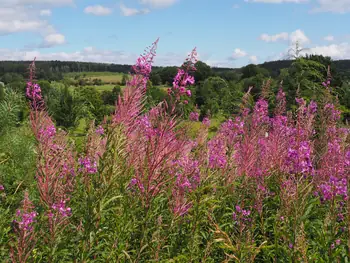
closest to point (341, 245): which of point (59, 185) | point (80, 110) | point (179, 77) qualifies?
point (179, 77)

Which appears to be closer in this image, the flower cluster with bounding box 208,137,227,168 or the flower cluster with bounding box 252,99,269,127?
the flower cluster with bounding box 208,137,227,168

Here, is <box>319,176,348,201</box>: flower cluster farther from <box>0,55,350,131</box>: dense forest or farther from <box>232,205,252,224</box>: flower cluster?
<box>0,55,350,131</box>: dense forest

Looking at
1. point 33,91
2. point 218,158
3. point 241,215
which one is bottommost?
point 241,215

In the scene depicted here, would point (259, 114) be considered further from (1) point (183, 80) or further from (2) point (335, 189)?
(1) point (183, 80)

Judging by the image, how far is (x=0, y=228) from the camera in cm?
430

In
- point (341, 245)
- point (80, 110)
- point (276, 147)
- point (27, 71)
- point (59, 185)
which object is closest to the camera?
point (59, 185)

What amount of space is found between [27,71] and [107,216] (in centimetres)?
182

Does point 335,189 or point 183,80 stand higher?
point 183,80

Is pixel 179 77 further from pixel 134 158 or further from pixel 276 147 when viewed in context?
pixel 276 147

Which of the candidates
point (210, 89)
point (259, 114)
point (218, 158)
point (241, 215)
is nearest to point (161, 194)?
point (241, 215)

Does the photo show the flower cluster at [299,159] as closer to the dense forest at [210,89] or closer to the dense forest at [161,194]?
the dense forest at [161,194]

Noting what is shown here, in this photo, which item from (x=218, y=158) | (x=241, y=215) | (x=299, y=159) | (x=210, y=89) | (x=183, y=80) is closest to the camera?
(x=183, y=80)

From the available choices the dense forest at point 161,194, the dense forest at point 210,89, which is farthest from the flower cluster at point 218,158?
the dense forest at point 210,89

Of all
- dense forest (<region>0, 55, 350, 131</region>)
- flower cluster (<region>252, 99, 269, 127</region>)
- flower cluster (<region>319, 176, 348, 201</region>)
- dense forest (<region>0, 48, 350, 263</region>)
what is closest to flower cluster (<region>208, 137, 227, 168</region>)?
dense forest (<region>0, 48, 350, 263</region>)
